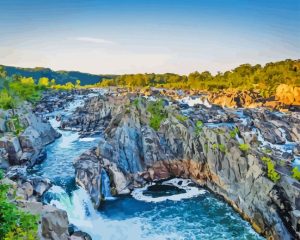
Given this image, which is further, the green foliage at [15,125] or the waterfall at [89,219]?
the green foliage at [15,125]

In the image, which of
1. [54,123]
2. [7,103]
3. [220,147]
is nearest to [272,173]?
[220,147]

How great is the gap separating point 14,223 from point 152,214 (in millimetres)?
18482

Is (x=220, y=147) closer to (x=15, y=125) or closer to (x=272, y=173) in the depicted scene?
(x=272, y=173)

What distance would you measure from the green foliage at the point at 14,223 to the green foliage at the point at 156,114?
93.1ft

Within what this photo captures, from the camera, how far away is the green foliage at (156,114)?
→ 134ft

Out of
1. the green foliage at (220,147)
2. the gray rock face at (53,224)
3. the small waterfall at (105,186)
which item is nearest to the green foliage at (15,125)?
the small waterfall at (105,186)

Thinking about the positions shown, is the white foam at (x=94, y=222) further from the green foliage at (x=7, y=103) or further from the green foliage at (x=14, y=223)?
the green foliage at (x=7, y=103)

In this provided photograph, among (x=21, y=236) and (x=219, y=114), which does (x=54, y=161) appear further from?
(x=219, y=114)

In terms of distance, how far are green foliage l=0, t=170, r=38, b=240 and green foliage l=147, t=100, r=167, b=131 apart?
28364 millimetres

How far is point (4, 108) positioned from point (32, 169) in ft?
54.5

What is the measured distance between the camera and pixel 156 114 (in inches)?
1660

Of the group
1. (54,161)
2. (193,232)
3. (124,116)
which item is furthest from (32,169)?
(193,232)

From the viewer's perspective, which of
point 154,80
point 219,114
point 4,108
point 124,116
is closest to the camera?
point 124,116

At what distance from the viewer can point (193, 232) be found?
26688 millimetres
